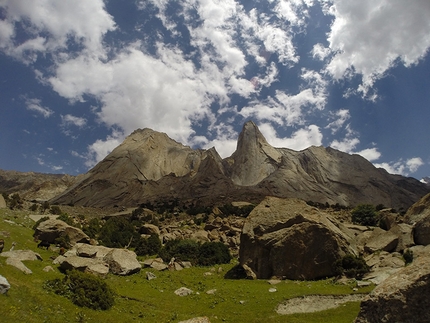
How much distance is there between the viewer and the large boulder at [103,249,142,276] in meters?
32.0

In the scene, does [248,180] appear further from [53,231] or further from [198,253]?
[53,231]

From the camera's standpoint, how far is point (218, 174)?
156 meters

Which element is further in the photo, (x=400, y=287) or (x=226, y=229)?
(x=226, y=229)

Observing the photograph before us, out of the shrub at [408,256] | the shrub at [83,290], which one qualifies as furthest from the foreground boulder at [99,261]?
the shrub at [408,256]

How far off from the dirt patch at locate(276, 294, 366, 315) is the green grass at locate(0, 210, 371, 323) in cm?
59

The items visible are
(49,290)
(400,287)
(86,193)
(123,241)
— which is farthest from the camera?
(86,193)

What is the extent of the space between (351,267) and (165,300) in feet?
55.8

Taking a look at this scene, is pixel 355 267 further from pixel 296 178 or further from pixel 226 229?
pixel 296 178

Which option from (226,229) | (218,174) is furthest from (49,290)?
(218,174)

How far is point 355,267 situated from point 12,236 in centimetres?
3567

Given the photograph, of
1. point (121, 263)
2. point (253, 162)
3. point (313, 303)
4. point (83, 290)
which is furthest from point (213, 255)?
point (253, 162)

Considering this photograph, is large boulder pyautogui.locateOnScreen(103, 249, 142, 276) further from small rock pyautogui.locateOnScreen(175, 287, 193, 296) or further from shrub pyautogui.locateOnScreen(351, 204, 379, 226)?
shrub pyautogui.locateOnScreen(351, 204, 379, 226)

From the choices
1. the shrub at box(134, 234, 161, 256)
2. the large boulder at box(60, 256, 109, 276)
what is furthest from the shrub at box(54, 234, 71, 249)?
the shrub at box(134, 234, 161, 256)

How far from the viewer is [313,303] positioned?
23.4 meters
